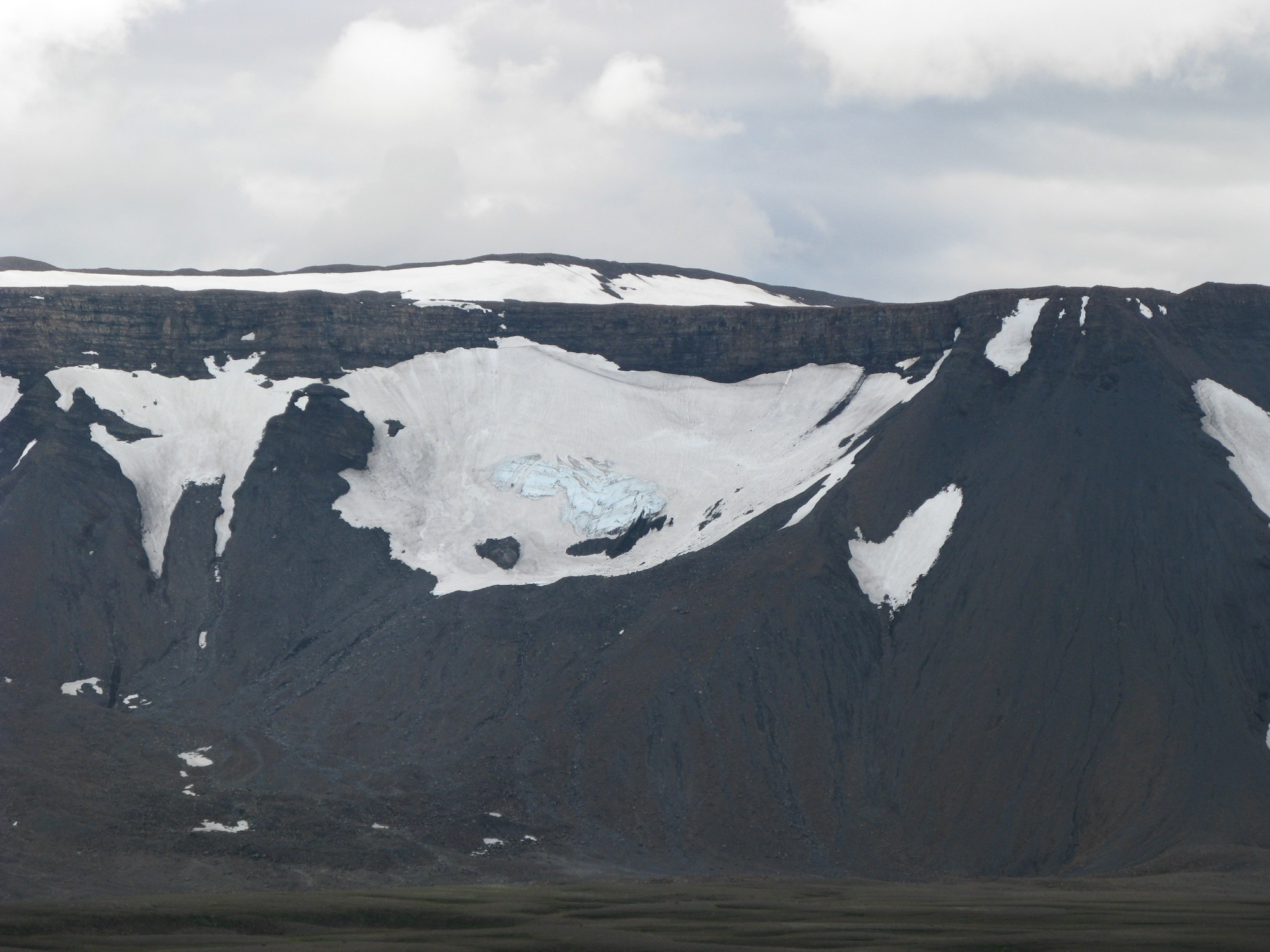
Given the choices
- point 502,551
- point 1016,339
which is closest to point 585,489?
point 502,551

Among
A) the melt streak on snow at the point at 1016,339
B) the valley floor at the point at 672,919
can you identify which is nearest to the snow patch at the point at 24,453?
the valley floor at the point at 672,919

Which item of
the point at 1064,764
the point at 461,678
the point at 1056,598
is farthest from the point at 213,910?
the point at 1056,598

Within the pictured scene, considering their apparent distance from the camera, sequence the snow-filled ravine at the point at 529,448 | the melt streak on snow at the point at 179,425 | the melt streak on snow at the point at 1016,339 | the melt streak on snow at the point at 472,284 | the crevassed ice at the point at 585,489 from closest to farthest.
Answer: the melt streak on snow at the point at 1016,339 → the snow-filled ravine at the point at 529,448 → the crevassed ice at the point at 585,489 → the melt streak on snow at the point at 179,425 → the melt streak on snow at the point at 472,284

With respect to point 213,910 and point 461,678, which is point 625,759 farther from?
point 213,910

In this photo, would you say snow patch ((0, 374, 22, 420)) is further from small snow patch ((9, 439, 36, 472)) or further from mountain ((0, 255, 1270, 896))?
small snow patch ((9, 439, 36, 472))

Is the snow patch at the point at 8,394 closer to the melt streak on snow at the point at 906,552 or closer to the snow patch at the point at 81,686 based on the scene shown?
the snow patch at the point at 81,686

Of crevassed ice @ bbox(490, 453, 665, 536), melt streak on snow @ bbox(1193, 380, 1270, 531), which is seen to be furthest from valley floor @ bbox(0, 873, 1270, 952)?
crevassed ice @ bbox(490, 453, 665, 536)
